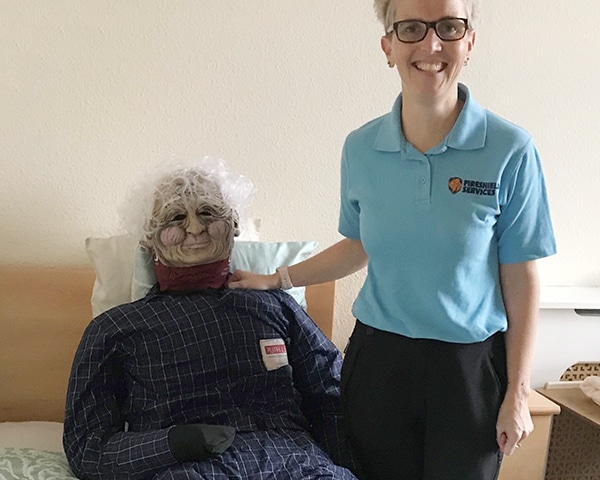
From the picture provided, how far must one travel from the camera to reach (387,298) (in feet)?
4.16

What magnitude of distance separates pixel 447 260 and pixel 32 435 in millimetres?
1133

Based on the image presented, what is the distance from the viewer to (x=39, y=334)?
1.77 meters

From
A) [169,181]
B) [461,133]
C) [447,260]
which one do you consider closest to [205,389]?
[169,181]

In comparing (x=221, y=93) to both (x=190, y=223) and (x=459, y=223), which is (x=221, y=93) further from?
(x=459, y=223)

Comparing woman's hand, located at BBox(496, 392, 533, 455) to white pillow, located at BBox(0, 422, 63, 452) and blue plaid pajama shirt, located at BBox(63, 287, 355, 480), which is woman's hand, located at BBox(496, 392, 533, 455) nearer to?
blue plaid pajama shirt, located at BBox(63, 287, 355, 480)

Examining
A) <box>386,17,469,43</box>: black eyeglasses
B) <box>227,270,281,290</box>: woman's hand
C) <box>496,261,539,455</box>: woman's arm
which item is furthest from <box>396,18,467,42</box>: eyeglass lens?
<box>227,270,281,290</box>: woman's hand

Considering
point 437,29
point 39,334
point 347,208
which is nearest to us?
point 437,29

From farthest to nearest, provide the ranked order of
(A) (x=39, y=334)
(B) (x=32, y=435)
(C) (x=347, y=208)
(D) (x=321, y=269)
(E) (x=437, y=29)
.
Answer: (A) (x=39, y=334) → (B) (x=32, y=435) → (D) (x=321, y=269) → (C) (x=347, y=208) → (E) (x=437, y=29)

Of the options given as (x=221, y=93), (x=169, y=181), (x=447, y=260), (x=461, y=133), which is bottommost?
(x=447, y=260)

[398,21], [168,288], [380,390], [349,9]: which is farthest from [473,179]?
[349,9]

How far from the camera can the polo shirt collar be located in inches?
46.6

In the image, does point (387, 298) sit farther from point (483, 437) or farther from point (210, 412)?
point (210, 412)

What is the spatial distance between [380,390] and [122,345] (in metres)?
0.59

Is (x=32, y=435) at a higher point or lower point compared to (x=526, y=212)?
lower
